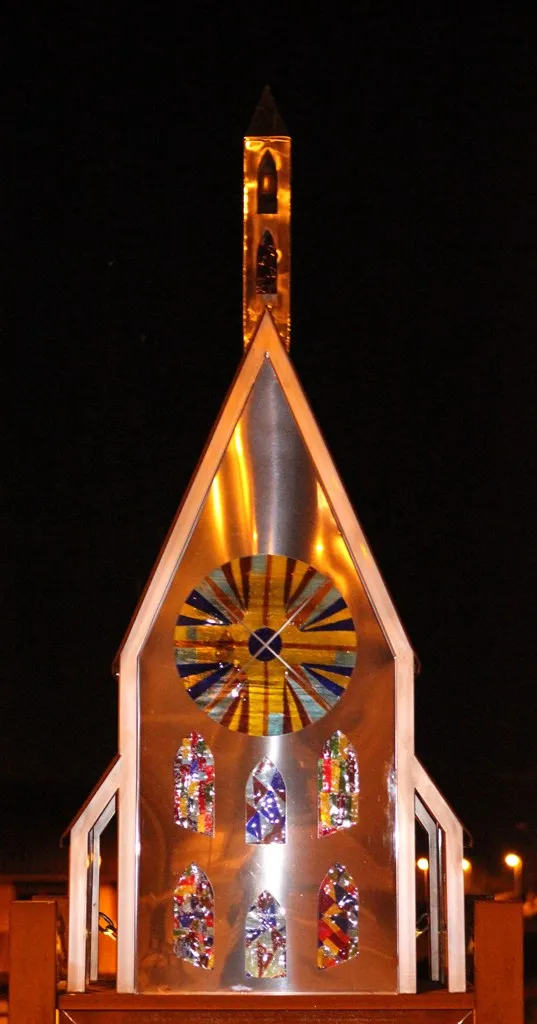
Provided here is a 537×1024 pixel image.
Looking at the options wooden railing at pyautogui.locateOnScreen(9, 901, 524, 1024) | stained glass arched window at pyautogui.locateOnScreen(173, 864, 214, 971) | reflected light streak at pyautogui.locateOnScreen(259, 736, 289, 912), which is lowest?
wooden railing at pyautogui.locateOnScreen(9, 901, 524, 1024)

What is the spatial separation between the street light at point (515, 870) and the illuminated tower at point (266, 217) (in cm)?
311

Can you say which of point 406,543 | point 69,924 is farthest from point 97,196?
point 69,924

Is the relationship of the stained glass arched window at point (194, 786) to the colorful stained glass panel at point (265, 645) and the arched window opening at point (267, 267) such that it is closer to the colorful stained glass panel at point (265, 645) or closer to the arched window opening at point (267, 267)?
the colorful stained glass panel at point (265, 645)

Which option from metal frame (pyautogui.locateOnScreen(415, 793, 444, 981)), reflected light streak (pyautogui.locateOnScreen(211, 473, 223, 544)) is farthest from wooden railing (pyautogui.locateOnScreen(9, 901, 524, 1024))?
reflected light streak (pyautogui.locateOnScreen(211, 473, 223, 544))

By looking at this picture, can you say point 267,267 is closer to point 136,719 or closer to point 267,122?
point 267,122

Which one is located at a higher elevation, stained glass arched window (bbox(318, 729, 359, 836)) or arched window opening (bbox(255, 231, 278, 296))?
arched window opening (bbox(255, 231, 278, 296))

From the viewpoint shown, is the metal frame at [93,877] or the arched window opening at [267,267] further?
the arched window opening at [267,267]

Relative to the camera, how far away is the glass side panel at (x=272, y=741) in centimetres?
409

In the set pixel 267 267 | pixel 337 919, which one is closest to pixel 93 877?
pixel 337 919

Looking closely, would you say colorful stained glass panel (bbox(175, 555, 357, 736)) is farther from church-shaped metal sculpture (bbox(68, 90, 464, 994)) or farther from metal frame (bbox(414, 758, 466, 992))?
metal frame (bbox(414, 758, 466, 992))

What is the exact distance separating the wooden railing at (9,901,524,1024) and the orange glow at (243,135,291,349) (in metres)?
1.82

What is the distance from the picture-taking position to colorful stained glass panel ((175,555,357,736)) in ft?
13.8

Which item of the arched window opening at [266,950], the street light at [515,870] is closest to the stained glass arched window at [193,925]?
the arched window opening at [266,950]

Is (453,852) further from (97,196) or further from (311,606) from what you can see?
(97,196)
